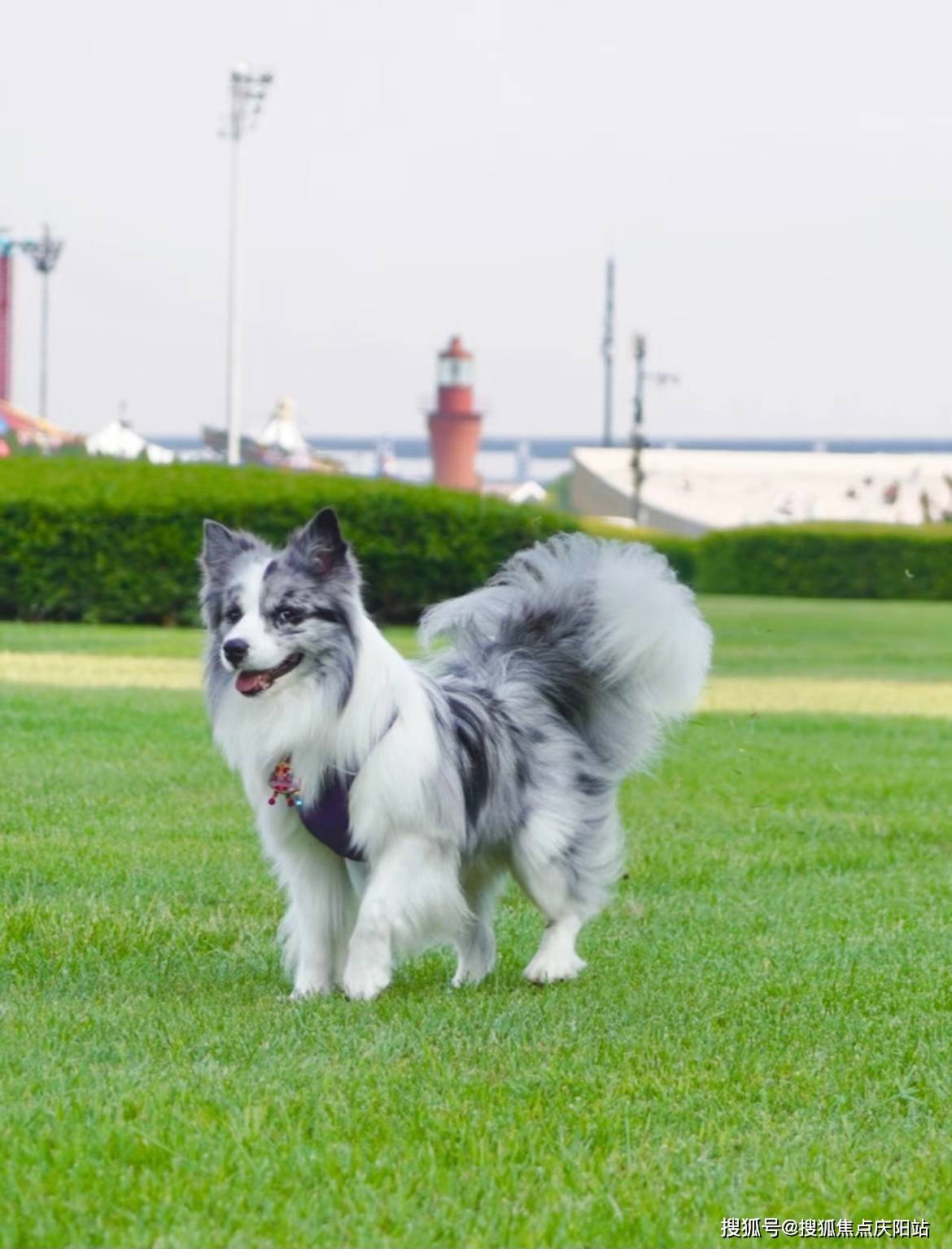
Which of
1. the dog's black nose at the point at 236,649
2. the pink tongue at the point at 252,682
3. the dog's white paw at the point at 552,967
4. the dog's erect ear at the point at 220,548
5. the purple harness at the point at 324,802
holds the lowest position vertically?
the dog's white paw at the point at 552,967

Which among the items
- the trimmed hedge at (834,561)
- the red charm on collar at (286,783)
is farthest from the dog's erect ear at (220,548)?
the trimmed hedge at (834,561)

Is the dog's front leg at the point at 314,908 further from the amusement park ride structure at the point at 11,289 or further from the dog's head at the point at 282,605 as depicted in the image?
the amusement park ride structure at the point at 11,289

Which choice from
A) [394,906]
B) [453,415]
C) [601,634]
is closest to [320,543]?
[394,906]

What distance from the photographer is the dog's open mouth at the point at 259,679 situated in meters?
5.36

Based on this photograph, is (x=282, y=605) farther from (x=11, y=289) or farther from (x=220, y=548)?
(x=11, y=289)

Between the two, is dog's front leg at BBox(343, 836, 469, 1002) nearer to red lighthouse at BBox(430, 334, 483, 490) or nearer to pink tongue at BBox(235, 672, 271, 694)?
pink tongue at BBox(235, 672, 271, 694)

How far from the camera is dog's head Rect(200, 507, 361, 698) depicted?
5340 mm

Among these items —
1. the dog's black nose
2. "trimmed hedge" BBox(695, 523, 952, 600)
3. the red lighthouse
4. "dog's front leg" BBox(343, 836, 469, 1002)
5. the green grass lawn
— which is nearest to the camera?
the green grass lawn

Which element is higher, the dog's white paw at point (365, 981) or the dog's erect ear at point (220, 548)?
the dog's erect ear at point (220, 548)

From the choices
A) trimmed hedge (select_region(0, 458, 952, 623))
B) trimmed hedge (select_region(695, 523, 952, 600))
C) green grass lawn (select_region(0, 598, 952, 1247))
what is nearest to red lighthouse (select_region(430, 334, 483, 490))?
trimmed hedge (select_region(695, 523, 952, 600))

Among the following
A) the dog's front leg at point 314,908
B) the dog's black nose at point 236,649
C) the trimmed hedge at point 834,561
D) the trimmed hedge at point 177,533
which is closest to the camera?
the dog's black nose at point 236,649

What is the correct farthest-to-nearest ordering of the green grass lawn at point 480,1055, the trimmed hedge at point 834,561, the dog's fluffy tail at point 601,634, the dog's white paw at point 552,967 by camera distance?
1. the trimmed hedge at point 834,561
2. the dog's fluffy tail at point 601,634
3. the dog's white paw at point 552,967
4. the green grass lawn at point 480,1055

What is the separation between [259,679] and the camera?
5367mm

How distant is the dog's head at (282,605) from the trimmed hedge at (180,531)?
16.1 metres
